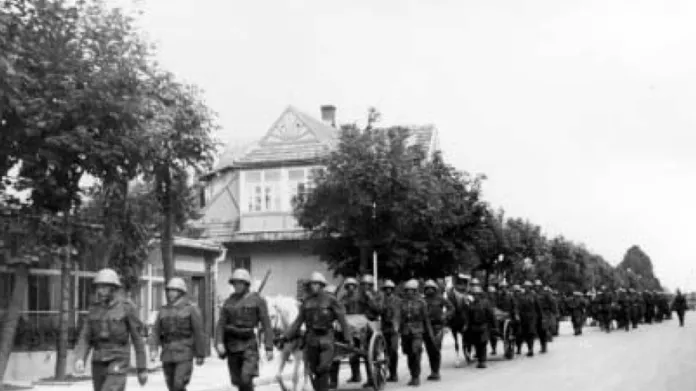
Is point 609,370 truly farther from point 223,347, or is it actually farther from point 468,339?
point 223,347

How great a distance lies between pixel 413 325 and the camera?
1995cm

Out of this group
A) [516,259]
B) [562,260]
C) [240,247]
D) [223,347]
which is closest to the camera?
[223,347]

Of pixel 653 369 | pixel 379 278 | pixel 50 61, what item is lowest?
pixel 653 369

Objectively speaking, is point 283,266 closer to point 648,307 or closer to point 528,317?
point 528,317

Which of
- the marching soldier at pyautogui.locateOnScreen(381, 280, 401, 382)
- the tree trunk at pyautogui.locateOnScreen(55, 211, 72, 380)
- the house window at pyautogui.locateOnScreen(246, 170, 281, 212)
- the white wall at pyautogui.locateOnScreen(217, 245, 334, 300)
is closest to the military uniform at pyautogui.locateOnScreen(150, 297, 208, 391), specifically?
the marching soldier at pyautogui.locateOnScreen(381, 280, 401, 382)

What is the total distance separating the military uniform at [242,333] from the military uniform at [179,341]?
2.99ft

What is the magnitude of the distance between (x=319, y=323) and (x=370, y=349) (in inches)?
107

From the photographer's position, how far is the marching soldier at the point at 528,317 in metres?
27.7

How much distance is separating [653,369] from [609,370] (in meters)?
1.10

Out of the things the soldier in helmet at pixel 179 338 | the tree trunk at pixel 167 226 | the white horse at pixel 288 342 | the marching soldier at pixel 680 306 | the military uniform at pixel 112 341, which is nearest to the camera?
the military uniform at pixel 112 341

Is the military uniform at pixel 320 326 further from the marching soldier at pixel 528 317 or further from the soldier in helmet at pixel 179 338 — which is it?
the marching soldier at pixel 528 317

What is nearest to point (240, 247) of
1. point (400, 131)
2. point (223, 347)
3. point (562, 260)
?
point (400, 131)

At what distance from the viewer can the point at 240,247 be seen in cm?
4459

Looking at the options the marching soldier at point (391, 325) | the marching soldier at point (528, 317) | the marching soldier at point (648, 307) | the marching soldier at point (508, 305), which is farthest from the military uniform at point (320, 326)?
the marching soldier at point (648, 307)
